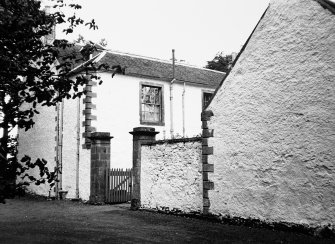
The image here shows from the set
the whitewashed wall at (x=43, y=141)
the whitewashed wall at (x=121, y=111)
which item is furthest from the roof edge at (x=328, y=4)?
the whitewashed wall at (x=43, y=141)

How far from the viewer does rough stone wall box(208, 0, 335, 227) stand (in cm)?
727

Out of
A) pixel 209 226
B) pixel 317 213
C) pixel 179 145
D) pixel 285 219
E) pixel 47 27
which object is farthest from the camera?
pixel 179 145

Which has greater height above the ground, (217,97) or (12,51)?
(217,97)

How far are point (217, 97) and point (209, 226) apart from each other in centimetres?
326

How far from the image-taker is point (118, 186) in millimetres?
13383

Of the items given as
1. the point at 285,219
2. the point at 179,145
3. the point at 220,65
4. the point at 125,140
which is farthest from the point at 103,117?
the point at 220,65

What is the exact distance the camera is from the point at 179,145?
10.5 metres

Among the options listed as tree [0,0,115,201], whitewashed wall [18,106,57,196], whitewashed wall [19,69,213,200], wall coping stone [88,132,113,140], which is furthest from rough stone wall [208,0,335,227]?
whitewashed wall [18,106,57,196]

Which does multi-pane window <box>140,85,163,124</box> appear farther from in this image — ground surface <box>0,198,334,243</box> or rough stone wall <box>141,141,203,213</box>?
ground surface <box>0,198,334,243</box>

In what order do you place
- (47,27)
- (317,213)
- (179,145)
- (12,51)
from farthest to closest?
(179,145) → (317,213) → (47,27) → (12,51)

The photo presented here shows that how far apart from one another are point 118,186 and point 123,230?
18.4ft

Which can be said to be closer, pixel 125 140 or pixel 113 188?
pixel 113 188

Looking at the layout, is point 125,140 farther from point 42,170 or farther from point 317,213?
point 42,170

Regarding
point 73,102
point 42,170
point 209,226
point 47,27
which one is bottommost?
point 209,226
